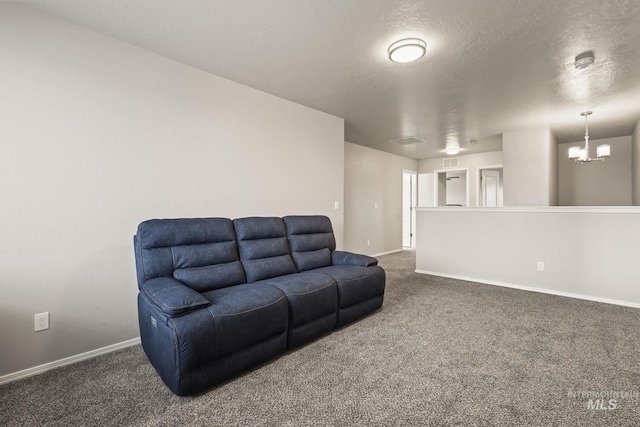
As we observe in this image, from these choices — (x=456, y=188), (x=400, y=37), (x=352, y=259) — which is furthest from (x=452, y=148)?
(x=400, y=37)

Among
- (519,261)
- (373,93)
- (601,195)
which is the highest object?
(373,93)

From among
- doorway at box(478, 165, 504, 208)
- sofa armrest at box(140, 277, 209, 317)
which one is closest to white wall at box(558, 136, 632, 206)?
doorway at box(478, 165, 504, 208)

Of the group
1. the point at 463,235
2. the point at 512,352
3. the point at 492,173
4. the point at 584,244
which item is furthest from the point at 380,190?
the point at 512,352

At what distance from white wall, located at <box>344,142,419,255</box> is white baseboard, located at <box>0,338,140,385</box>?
155 inches

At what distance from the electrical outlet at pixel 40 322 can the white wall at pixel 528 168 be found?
5.99 m

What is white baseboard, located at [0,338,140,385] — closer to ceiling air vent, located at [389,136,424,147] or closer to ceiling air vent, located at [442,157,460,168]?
ceiling air vent, located at [389,136,424,147]

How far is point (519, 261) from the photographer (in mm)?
4164

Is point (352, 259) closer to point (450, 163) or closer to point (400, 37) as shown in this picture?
point (400, 37)

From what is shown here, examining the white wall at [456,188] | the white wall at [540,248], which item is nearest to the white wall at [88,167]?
the white wall at [540,248]

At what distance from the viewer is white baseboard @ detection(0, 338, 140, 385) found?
195 cm

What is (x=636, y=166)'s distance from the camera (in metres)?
4.75

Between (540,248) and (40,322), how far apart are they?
17.4ft

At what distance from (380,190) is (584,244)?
144 inches

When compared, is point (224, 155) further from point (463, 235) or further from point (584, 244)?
point (584, 244)
